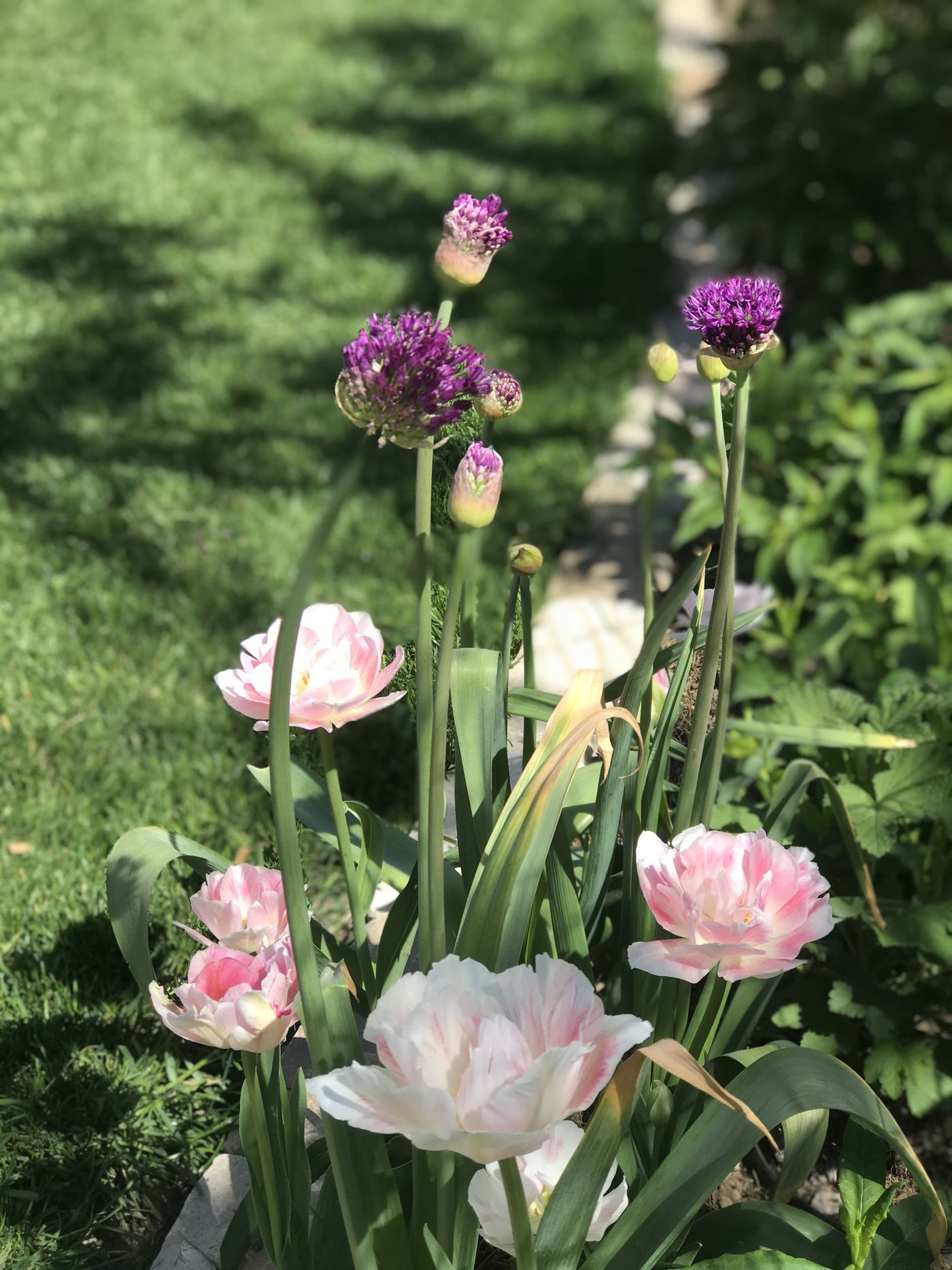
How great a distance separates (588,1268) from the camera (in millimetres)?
1272

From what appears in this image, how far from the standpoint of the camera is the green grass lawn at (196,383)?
6.23 feet

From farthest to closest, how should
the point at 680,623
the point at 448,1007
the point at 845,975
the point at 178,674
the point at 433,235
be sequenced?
the point at 433,235 → the point at 178,674 → the point at 680,623 → the point at 845,975 → the point at 448,1007

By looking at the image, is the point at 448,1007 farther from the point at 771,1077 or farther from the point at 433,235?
the point at 433,235

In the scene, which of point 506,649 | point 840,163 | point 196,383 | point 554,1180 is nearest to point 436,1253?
point 554,1180

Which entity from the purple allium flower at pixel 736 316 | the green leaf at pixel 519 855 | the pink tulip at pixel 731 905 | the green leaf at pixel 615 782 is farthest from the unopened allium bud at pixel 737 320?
the pink tulip at pixel 731 905

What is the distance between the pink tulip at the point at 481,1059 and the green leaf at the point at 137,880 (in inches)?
13.3

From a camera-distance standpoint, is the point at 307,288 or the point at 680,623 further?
the point at 307,288

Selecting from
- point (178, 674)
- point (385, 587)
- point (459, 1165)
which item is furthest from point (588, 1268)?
A: point (385, 587)

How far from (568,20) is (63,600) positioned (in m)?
5.50

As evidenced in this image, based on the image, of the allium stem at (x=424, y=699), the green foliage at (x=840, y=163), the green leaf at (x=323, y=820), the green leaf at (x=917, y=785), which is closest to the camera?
the allium stem at (x=424, y=699)

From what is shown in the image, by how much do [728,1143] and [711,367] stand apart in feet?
2.45

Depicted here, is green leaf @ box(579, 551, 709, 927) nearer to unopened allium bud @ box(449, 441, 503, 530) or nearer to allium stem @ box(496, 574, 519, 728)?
allium stem @ box(496, 574, 519, 728)

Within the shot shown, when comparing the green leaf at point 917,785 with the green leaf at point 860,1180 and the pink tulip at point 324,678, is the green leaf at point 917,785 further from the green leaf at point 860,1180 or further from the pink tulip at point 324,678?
the pink tulip at point 324,678

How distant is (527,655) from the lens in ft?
5.42
